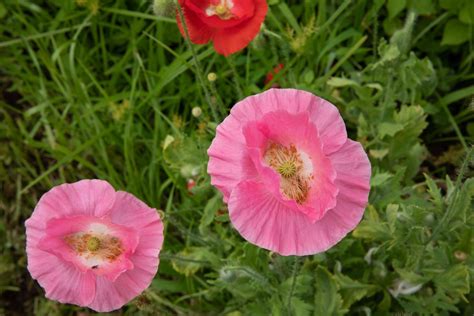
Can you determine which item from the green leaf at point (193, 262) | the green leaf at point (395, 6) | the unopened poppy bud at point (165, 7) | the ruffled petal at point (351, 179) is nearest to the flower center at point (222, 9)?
the unopened poppy bud at point (165, 7)

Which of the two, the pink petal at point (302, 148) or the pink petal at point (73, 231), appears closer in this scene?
the pink petal at point (302, 148)

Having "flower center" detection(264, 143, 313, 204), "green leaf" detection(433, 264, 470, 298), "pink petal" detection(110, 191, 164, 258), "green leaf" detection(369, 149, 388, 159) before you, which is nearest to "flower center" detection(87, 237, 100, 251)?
"pink petal" detection(110, 191, 164, 258)

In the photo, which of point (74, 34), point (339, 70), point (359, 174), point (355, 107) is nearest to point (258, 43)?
point (355, 107)

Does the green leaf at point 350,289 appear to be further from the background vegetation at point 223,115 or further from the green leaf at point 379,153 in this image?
the green leaf at point 379,153

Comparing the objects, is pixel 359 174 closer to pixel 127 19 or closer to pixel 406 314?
pixel 406 314

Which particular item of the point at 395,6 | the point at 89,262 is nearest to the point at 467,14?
the point at 395,6

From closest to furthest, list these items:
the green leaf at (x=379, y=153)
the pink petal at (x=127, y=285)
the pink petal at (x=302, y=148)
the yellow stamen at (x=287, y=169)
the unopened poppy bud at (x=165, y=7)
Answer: the pink petal at (x=302, y=148)
the yellow stamen at (x=287, y=169)
the pink petal at (x=127, y=285)
the unopened poppy bud at (x=165, y=7)
the green leaf at (x=379, y=153)
